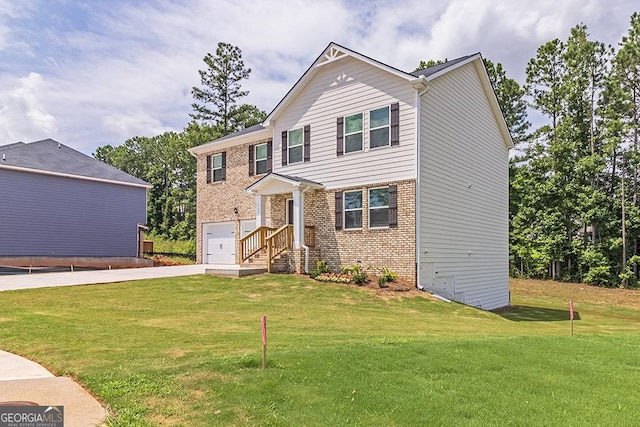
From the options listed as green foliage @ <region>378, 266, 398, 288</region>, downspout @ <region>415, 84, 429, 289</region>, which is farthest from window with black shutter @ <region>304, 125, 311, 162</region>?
green foliage @ <region>378, 266, 398, 288</region>

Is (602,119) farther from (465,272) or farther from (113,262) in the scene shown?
(113,262)

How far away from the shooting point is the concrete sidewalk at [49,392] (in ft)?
12.4

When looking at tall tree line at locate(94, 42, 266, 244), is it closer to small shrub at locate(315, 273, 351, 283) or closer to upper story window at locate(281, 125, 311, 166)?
upper story window at locate(281, 125, 311, 166)

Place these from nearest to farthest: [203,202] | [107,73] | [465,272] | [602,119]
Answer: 1. [465,272]
2. [107,73]
3. [203,202]
4. [602,119]

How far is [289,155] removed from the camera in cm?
1786

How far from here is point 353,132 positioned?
15.8 meters

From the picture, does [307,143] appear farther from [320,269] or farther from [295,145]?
[320,269]

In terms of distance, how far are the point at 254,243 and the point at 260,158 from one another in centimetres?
422

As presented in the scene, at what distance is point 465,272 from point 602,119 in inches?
773

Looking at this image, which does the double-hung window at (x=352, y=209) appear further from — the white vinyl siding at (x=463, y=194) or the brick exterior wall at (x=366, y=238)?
the white vinyl siding at (x=463, y=194)

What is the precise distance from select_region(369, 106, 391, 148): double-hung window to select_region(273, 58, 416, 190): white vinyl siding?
140 millimetres

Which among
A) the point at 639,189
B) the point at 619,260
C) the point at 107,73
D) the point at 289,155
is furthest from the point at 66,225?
the point at 639,189

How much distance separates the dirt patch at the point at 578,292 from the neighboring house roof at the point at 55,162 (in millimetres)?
22885
